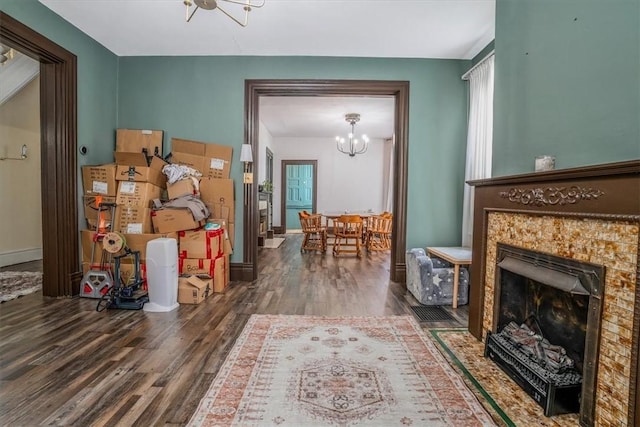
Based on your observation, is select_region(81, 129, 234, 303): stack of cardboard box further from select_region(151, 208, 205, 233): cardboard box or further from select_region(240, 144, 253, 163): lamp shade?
select_region(240, 144, 253, 163): lamp shade

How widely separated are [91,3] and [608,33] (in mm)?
3964

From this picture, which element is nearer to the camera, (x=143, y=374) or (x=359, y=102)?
(x=143, y=374)

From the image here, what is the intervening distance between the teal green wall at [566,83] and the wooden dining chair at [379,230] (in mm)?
3747

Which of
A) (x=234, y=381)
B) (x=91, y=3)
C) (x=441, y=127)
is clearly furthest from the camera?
(x=441, y=127)

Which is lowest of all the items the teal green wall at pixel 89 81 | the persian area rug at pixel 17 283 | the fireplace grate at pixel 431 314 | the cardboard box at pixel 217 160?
the fireplace grate at pixel 431 314

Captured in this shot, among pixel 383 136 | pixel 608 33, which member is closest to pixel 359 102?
pixel 383 136

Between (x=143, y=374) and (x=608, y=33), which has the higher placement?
(x=608, y=33)

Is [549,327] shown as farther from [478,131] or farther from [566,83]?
[478,131]

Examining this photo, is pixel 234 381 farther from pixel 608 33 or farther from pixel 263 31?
pixel 263 31

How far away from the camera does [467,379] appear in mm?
1854

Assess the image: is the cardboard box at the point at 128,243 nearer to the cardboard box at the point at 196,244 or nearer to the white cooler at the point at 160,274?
the cardboard box at the point at 196,244

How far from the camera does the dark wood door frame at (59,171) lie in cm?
309

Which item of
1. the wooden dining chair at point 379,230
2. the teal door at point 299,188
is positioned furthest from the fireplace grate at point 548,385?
the teal door at point 299,188

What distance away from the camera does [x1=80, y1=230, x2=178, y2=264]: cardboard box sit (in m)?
3.19
